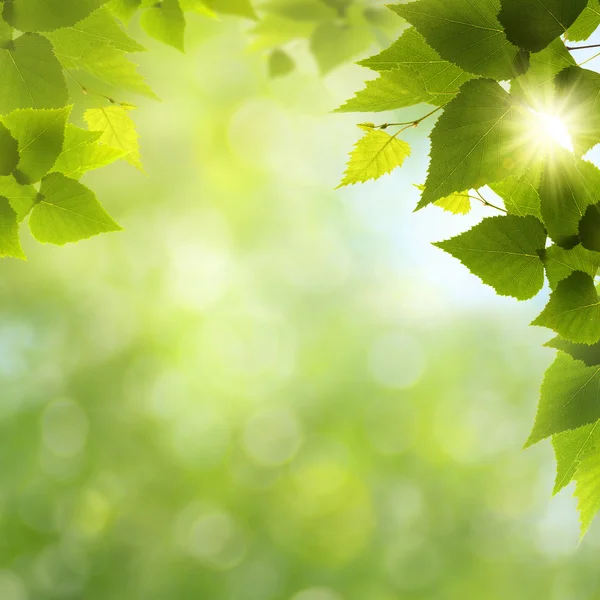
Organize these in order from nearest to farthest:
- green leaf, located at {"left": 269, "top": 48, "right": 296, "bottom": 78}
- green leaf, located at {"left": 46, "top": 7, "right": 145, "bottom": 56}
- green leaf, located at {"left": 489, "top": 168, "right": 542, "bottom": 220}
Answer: green leaf, located at {"left": 489, "top": 168, "right": 542, "bottom": 220}
green leaf, located at {"left": 46, "top": 7, "right": 145, "bottom": 56}
green leaf, located at {"left": 269, "top": 48, "right": 296, "bottom": 78}

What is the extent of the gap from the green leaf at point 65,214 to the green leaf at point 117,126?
0.96 feet

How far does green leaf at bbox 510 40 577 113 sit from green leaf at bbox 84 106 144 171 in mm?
654

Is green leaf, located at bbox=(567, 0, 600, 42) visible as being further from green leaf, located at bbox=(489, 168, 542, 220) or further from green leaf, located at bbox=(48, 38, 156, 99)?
green leaf, located at bbox=(48, 38, 156, 99)

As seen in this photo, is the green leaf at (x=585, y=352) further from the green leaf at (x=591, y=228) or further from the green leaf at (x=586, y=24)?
the green leaf at (x=586, y=24)

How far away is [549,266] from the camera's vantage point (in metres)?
0.68

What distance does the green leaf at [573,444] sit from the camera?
0.72 meters

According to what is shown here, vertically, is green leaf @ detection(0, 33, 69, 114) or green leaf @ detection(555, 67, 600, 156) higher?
green leaf @ detection(555, 67, 600, 156)

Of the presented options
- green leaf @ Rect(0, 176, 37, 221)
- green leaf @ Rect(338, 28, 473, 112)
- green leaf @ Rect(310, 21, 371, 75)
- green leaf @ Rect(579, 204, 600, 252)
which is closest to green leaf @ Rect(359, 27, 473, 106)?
green leaf @ Rect(338, 28, 473, 112)

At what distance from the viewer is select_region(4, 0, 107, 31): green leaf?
722 mm

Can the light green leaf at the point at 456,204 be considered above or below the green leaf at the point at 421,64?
below

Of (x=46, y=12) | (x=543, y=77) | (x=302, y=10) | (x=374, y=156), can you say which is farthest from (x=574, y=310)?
(x=302, y=10)

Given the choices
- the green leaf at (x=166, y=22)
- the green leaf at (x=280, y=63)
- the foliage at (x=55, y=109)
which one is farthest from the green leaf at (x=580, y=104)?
the green leaf at (x=280, y=63)

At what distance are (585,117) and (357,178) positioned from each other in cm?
37

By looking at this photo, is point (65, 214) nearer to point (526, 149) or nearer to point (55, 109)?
point (55, 109)
